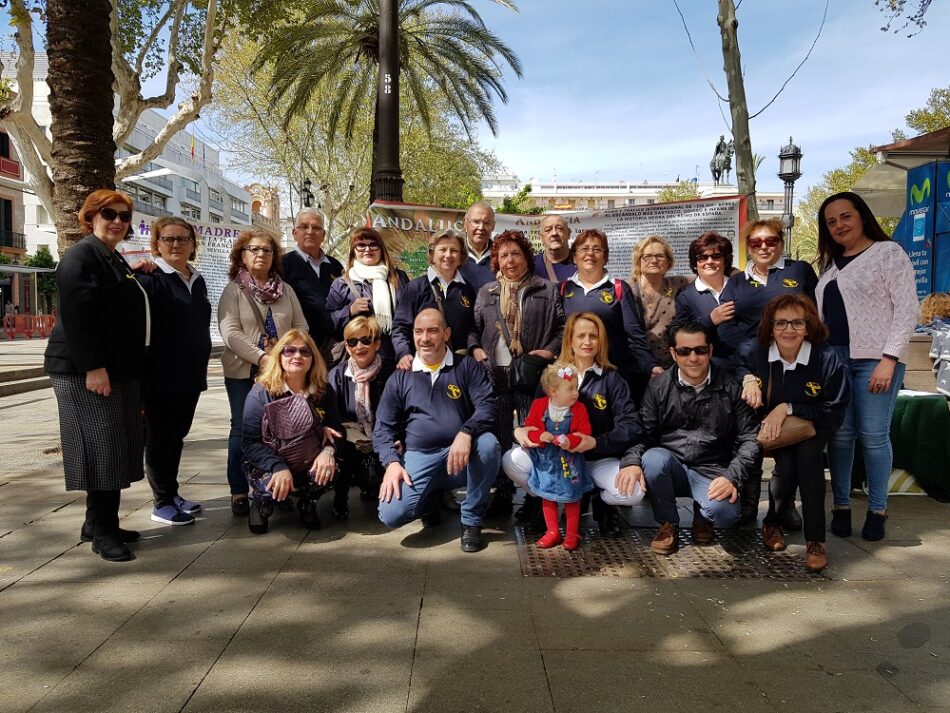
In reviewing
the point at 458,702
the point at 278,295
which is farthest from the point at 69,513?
the point at 458,702

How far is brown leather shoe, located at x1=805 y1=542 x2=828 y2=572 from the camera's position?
3529mm

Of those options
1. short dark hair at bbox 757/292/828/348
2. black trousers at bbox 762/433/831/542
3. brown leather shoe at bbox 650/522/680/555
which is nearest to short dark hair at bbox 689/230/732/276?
short dark hair at bbox 757/292/828/348

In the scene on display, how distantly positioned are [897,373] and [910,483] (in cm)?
156

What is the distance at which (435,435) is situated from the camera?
407cm

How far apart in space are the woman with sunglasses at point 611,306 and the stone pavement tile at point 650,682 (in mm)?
2073

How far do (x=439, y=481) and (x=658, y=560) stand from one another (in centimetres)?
133

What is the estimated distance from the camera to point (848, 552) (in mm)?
3877

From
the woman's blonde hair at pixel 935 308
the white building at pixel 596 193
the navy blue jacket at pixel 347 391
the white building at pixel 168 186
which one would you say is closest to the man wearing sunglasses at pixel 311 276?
the navy blue jacket at pixel 347 391

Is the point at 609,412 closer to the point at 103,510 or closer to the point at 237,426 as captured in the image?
the point at 237,426

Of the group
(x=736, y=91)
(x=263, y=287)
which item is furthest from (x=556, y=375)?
(x=736, y=91)

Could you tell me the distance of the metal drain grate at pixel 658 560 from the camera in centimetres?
351

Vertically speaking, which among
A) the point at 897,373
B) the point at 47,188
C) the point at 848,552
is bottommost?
the point at 848,552

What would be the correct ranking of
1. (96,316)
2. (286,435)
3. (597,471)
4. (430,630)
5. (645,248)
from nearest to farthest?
1. (430,630)
2. (96,316)
3. (597,471)
4. (286,435)
5. (645,248)

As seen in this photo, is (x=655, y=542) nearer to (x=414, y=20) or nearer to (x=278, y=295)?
(x=278, y=295)
